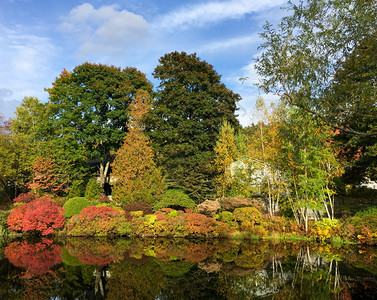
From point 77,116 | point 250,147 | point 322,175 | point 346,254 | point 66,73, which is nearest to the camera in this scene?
point 346,254

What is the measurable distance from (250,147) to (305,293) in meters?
13.3

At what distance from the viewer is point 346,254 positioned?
11.2 m

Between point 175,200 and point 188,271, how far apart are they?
364 inches

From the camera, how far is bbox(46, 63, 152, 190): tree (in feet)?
85.0

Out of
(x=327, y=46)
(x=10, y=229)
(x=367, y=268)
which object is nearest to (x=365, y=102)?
(x=327, y=46)

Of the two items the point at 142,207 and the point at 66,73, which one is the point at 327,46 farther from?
the point at 66,73

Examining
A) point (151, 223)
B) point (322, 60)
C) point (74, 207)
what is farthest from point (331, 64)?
point (74, 207)

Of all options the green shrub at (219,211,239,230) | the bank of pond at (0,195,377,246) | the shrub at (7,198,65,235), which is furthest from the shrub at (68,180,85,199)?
the green shrub at (219,211,239,230)

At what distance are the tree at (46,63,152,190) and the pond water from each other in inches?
543

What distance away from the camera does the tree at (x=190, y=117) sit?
63.2ft

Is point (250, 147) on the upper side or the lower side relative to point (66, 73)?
lower

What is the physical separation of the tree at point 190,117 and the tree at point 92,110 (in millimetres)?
6699

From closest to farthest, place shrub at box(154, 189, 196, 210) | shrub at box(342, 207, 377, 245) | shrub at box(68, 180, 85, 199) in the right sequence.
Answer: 1. shrub at box(342, 207, 377, 245)
2. shrub at box(154, 189, 196, 210)
3. shrub at box(68, 180, 85, 199)

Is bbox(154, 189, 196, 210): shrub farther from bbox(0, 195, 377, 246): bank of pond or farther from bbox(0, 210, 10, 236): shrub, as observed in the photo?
bbox(0, 210, 10, 236): shrub
